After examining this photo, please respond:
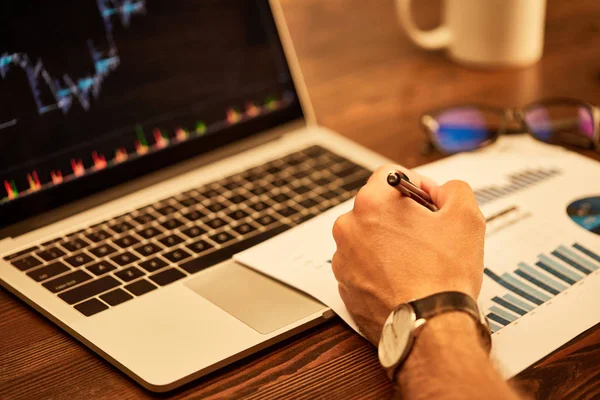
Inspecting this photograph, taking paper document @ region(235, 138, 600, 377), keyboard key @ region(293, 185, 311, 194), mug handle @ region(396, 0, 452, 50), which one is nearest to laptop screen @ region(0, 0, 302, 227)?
keyboard key @ region(293, 185, 311, 194)

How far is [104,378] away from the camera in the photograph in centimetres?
69

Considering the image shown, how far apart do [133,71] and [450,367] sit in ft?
1.78

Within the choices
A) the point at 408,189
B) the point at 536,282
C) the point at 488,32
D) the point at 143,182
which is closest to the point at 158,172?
the point at 143,182

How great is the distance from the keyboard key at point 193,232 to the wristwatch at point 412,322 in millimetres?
275

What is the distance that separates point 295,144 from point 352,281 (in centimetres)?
36

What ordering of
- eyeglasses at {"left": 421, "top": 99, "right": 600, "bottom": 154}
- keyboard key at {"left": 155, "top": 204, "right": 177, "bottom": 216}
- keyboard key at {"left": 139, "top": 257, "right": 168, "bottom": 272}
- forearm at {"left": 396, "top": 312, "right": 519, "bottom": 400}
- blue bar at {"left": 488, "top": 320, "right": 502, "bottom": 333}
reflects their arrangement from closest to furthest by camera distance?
forearm at {"left": 396, "top": 312, "right": 519, "bottom": 400} → blue bar at {"left": 488, "top": 320, "right": 502, "bottom": 333} → keyboard key at {"left": 139, "top": 257, "right": 168, "bottom": 272} → keyboard key at {"left": 155, "top": 204, "right": 177, "bottom": 216} → eyeglasses at {"left": 421, "top": 99, "right": 600, "bottom": 154}

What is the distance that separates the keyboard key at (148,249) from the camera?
832 mm

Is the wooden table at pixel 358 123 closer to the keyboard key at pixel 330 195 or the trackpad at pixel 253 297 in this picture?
the trackpad at pixel 253 297

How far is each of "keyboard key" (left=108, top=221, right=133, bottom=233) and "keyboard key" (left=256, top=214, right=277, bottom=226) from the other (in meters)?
0.14

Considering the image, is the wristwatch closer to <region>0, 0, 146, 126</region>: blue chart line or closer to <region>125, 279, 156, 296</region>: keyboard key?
<region>125, 279, 156, 296</region>: keyboard key

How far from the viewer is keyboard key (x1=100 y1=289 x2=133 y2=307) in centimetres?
76

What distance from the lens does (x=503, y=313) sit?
728 mm

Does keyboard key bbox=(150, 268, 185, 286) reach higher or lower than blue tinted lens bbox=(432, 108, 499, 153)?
higher

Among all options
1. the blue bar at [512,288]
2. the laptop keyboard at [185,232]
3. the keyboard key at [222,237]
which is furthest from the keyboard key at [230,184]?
the blue bar at [512,288]
